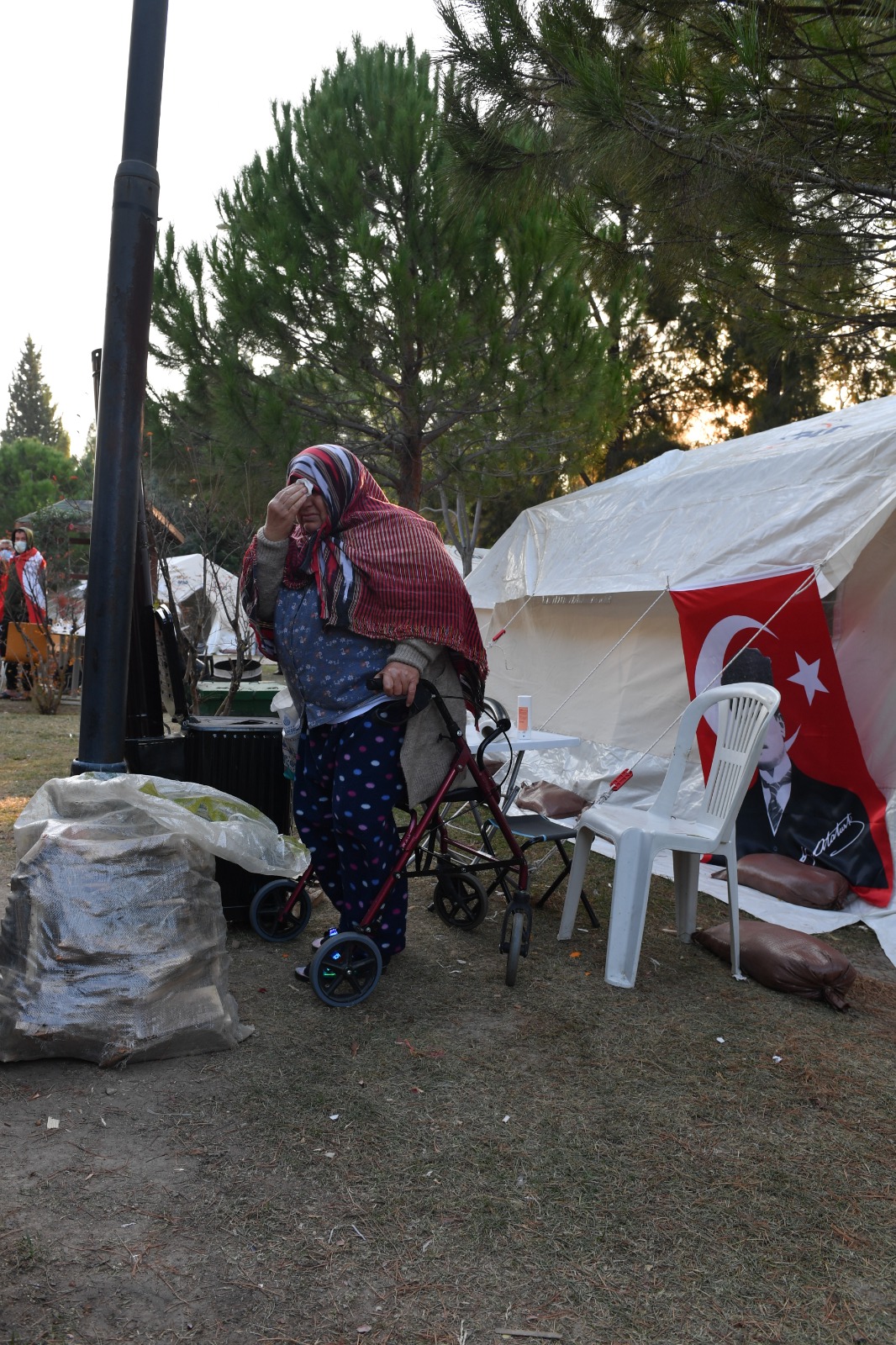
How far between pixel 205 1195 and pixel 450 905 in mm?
2113

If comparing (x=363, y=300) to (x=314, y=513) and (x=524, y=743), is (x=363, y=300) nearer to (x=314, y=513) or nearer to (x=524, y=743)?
(x=524, y=743)

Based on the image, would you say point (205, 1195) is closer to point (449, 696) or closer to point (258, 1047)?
point (258, 1047)

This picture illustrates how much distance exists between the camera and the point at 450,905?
405 cm

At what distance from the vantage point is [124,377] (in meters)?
2.65

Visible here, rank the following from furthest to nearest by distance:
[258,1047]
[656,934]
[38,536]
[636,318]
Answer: [38,536]
[636,318]
[656,934]
[258,1047]

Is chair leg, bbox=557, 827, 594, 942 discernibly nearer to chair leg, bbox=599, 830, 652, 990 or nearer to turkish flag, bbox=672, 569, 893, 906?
chair leg, bbox=599, 830, 652, 990

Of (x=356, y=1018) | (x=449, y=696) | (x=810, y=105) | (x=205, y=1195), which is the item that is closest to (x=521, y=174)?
(x=810, y=105)

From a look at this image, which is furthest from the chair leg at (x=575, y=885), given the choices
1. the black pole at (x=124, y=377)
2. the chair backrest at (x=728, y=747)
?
the black pole at (x=124, y=377)

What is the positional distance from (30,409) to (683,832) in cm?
8780

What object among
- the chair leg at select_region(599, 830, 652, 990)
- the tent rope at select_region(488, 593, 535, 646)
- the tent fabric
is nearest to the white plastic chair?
the chair leg at select_region(599, 830, 652, 990)

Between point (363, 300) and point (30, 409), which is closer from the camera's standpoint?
point (363, 300)

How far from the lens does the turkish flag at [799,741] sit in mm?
4535

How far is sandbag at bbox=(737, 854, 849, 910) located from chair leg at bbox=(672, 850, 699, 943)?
0.81 metres

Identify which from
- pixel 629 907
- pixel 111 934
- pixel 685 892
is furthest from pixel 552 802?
pixel 111 934
